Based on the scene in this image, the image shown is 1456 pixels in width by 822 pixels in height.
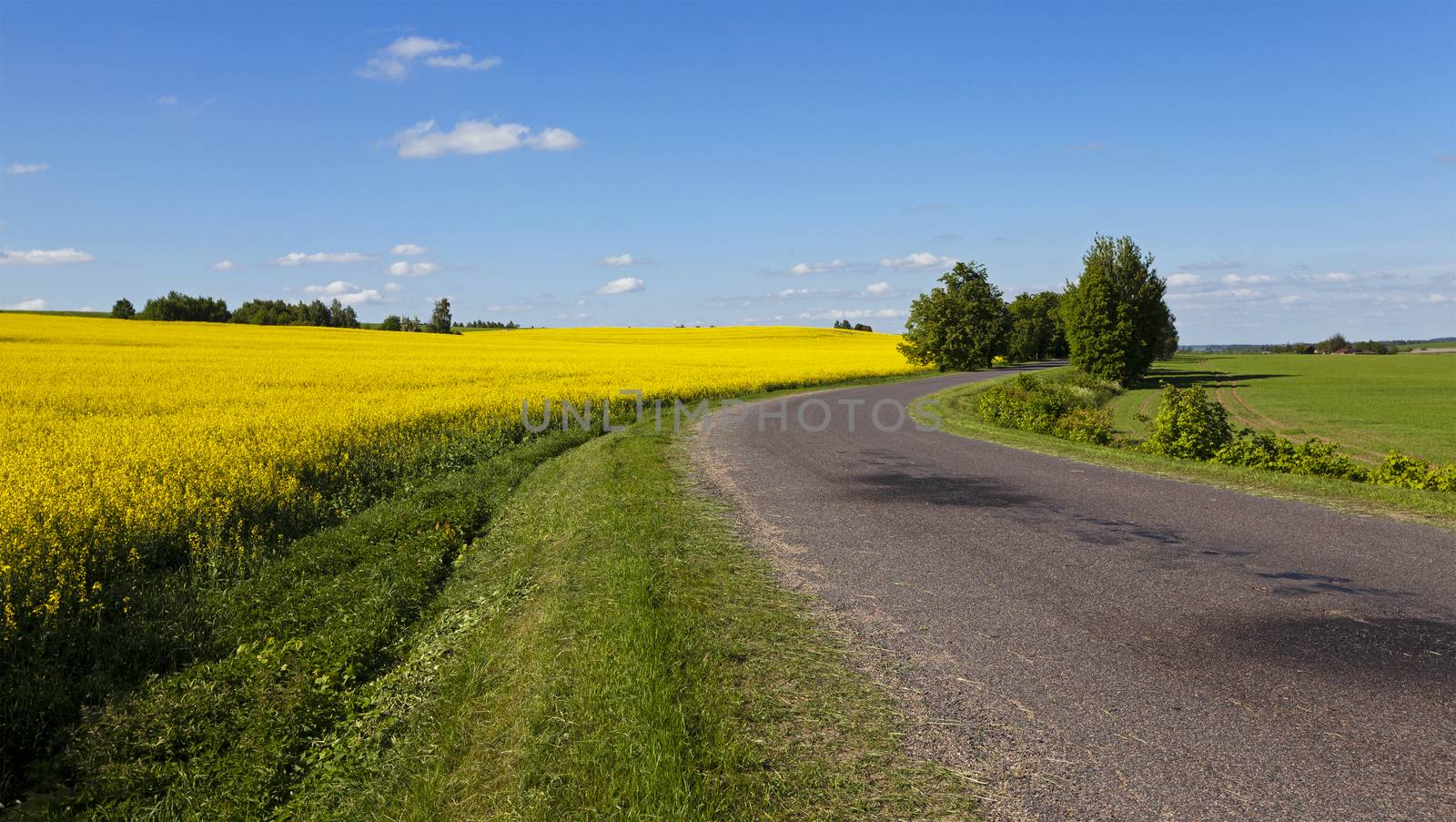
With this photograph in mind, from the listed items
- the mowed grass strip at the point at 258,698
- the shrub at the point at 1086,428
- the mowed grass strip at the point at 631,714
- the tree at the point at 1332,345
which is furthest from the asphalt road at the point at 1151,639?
the tree at the point at 1332,345

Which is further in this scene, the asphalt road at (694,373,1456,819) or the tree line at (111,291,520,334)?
the tree line at (111,291,520,334)

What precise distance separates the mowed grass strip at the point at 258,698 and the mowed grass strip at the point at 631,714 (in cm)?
36

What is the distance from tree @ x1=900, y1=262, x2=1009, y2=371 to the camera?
184ft

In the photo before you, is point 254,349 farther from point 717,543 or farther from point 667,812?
point 667,812

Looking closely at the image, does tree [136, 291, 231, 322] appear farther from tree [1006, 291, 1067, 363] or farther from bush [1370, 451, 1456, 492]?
bush [1370, 451, 1456, 492]

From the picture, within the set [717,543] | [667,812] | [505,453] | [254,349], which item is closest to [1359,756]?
[667,812]

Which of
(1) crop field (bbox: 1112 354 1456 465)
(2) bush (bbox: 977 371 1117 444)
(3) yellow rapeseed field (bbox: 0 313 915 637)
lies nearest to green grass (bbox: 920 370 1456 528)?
(2) bush (bbox: 977 371 1117 444)

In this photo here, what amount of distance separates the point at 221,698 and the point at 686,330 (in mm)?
93659

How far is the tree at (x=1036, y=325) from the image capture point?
80.9 m

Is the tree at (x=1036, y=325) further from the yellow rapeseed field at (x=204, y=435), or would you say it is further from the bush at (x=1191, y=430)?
the bush at (x=1191, y=430)

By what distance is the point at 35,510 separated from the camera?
792cm

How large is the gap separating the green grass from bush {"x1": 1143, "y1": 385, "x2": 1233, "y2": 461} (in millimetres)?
1484

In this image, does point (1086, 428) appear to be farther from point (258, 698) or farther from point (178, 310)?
point (178, 310)

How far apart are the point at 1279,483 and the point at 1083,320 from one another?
138 feet
